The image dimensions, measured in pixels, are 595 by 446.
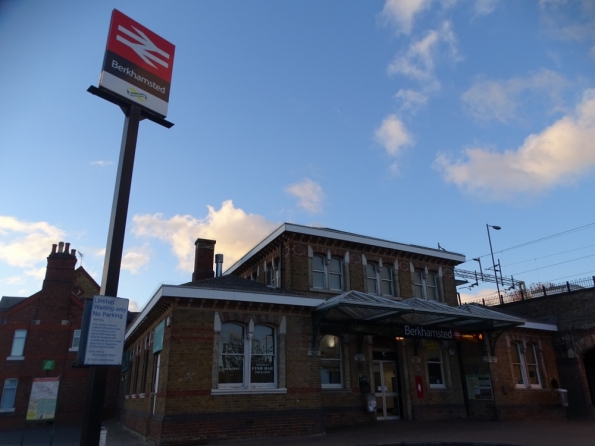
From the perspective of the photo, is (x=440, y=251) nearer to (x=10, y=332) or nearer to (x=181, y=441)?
(x=181, y=441)

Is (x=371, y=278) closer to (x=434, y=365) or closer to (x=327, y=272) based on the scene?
(x=327, y=272)

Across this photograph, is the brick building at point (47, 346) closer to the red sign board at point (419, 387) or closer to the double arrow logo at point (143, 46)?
the red sign board at point (419, 387)

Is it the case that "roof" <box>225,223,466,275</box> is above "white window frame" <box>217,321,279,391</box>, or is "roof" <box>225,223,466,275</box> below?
above

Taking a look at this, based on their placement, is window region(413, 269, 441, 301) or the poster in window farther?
window region(413, 269, 441, 301)

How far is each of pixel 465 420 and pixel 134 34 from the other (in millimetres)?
18762

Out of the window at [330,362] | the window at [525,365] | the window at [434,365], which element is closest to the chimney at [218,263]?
the window at [330,362]

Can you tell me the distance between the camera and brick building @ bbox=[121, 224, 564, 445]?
14.4 meters

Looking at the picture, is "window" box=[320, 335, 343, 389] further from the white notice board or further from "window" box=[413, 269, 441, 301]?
the white notice board

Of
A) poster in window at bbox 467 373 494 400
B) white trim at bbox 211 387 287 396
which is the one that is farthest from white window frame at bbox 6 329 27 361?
poster in window at bbox 467 373 494 400

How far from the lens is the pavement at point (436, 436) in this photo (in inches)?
500

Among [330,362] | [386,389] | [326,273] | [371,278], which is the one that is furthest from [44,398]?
[371,278]

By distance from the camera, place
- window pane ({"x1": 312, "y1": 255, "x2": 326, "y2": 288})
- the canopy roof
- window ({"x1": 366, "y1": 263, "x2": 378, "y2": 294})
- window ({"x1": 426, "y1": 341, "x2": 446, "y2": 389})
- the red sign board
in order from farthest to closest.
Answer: window ({"x1": 366, "y1": 263, "x2": 378, "y2": 294})
window ({"x1": 426, "y1": 341, "x2": 446, "y2": 389})
window pane ({"x1": 312, "y1": 255, "x2": 326, "y2": 288})
the red sign board
the canopy roof

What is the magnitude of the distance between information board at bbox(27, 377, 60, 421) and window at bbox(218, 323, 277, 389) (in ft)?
19.0

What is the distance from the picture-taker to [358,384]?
58.7 feet
